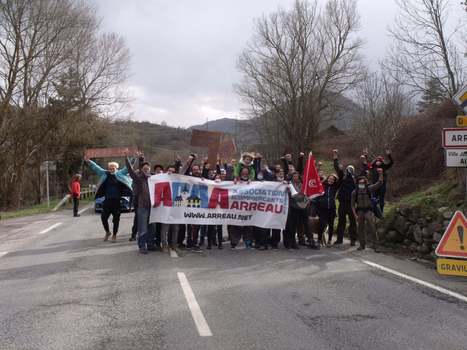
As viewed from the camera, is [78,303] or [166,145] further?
[166,145]

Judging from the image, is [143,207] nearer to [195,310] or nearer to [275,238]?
[275,238]

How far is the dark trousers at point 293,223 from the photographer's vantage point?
11.6 meters

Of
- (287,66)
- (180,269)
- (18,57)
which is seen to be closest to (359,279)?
(180,269)

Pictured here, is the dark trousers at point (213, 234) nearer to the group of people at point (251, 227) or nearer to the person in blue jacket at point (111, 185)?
the group of people at point (251, 227)

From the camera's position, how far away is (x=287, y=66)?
132 ft

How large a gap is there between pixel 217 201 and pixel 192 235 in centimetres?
98

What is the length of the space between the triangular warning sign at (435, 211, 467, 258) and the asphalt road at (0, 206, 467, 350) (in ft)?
1.45

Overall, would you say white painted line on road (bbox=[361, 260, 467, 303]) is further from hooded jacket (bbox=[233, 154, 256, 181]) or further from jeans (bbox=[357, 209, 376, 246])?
hooded jacket (bbox=[233, 154, 256, 181])

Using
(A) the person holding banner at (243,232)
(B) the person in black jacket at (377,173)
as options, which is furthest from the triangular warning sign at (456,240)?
(B) the person in black jacket at (377,173)

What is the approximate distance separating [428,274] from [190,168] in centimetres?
602

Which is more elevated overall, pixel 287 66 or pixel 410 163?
pixel 287 66

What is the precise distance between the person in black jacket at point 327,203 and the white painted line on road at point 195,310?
496 centimetres

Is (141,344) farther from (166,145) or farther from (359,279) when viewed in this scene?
(166,145)

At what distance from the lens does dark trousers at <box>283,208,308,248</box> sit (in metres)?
11.6
